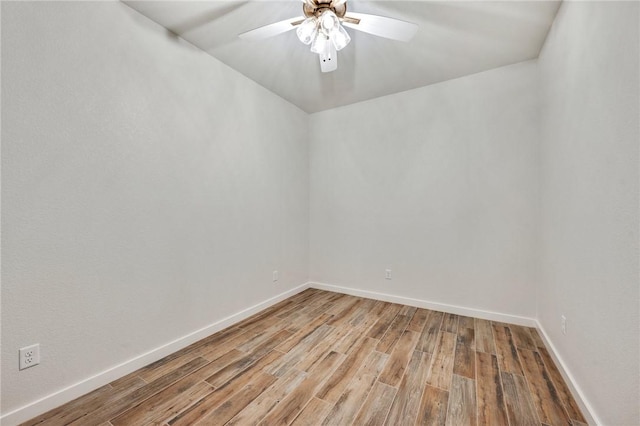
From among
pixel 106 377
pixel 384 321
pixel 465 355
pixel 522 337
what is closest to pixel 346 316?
pixel 384 321

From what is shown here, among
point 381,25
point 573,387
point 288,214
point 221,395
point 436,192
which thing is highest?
point 381,25

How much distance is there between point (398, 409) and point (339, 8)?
245cm

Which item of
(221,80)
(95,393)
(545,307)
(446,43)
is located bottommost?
(95,393)

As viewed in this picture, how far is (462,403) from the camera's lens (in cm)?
151

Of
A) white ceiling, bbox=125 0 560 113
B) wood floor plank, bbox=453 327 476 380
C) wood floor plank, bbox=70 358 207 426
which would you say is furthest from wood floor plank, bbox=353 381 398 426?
white ceiling, bbox=125 0 560 113

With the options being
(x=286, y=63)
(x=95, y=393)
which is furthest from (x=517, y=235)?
(x=95, y=393)

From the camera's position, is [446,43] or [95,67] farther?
[446,43]

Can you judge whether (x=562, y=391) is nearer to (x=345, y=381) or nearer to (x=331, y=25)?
(x=345, y=381)

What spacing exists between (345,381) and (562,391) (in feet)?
4.43

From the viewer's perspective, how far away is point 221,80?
2.48 m

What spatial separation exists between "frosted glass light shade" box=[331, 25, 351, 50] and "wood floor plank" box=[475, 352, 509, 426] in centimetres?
243

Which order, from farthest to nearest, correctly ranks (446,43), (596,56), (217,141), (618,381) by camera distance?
(217,141), (446,43), (596,56), (618,381)

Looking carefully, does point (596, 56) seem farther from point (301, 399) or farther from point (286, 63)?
point (301, 399)

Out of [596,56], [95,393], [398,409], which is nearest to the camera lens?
[596,56]
